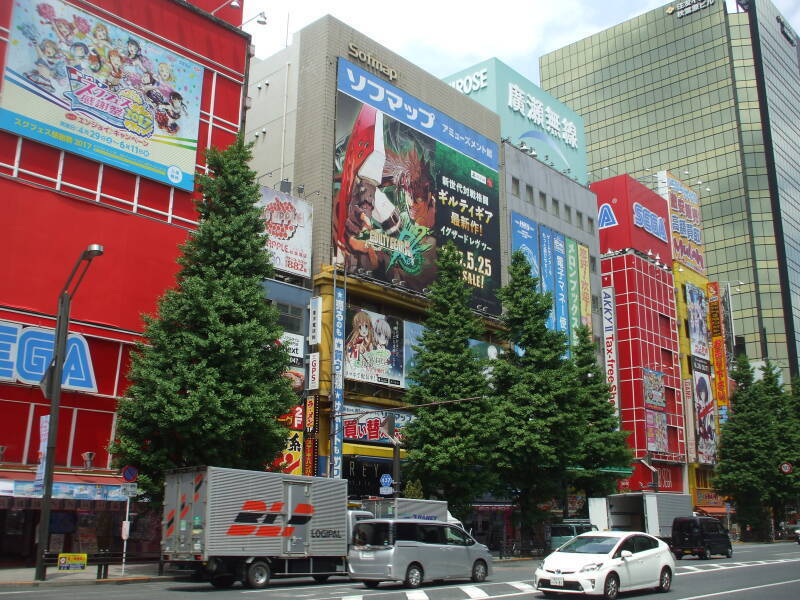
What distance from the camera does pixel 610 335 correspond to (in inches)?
2446

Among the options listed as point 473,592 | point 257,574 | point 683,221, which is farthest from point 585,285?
point 473,592

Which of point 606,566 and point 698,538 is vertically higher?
point 606,566

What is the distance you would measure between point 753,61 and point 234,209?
110 meters

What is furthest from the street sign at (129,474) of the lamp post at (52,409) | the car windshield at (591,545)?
the car windshield at (591,545)

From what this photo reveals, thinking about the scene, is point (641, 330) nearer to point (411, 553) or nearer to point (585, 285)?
point (585, 285)

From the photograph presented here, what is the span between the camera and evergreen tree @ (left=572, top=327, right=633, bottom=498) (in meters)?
39.8

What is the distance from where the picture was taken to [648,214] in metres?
69.4

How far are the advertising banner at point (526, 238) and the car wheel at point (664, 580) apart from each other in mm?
35817

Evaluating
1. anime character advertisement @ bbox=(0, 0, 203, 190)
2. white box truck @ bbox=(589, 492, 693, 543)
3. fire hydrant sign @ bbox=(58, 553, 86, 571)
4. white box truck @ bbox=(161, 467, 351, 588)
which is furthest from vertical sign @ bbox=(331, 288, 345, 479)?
fire hydrant sign @ bbox=(58, 553, 86, 571)

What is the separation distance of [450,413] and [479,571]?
1200cm

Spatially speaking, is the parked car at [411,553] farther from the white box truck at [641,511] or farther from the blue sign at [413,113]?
the blue sign at [413,113]

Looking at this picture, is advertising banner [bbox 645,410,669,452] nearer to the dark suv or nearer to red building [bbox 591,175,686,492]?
red building [bbox 591,175,686,492]

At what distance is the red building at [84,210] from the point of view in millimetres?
26203

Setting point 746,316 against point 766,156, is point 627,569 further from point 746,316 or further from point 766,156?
point 766,156
